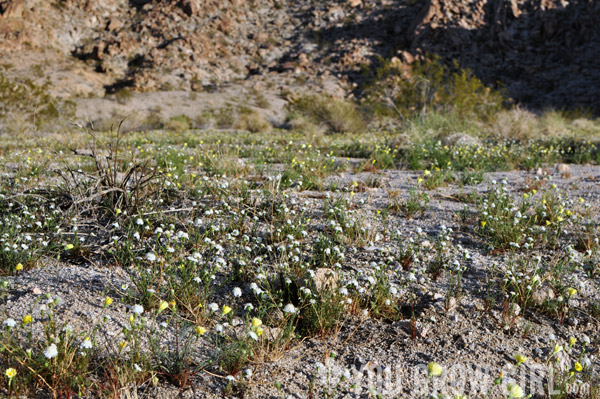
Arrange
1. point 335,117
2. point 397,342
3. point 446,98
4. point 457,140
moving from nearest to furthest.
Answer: point 397,342 < point 457,140 < point 335,117 < point 446,98

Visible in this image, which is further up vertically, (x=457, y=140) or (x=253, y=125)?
(x=457, y=140)

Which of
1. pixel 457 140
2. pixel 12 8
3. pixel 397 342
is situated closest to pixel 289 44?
pixel 12 8

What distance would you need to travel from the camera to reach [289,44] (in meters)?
40.6

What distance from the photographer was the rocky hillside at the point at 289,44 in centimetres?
3216

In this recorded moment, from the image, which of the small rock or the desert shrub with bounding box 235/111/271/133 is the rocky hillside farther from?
the small rock

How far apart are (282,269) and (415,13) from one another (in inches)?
1789

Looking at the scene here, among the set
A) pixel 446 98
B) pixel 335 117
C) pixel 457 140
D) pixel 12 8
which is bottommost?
pixel 335 117

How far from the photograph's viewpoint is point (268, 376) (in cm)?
199

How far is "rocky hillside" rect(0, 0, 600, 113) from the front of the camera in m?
32.2

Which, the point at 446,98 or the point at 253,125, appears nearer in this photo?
the point at 446,98

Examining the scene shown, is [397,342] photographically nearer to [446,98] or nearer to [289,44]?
[446,98]

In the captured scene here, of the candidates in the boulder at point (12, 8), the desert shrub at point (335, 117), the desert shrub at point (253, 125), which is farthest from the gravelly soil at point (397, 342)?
the boulder at point (12, 8)

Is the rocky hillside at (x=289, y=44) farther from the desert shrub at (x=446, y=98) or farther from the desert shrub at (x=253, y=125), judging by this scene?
the desert shrub at (x=446, y=98)

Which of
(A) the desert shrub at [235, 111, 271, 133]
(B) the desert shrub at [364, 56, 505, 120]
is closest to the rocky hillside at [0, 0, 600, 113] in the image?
(A) the desert shrub at [235, 111, 271, 133]
